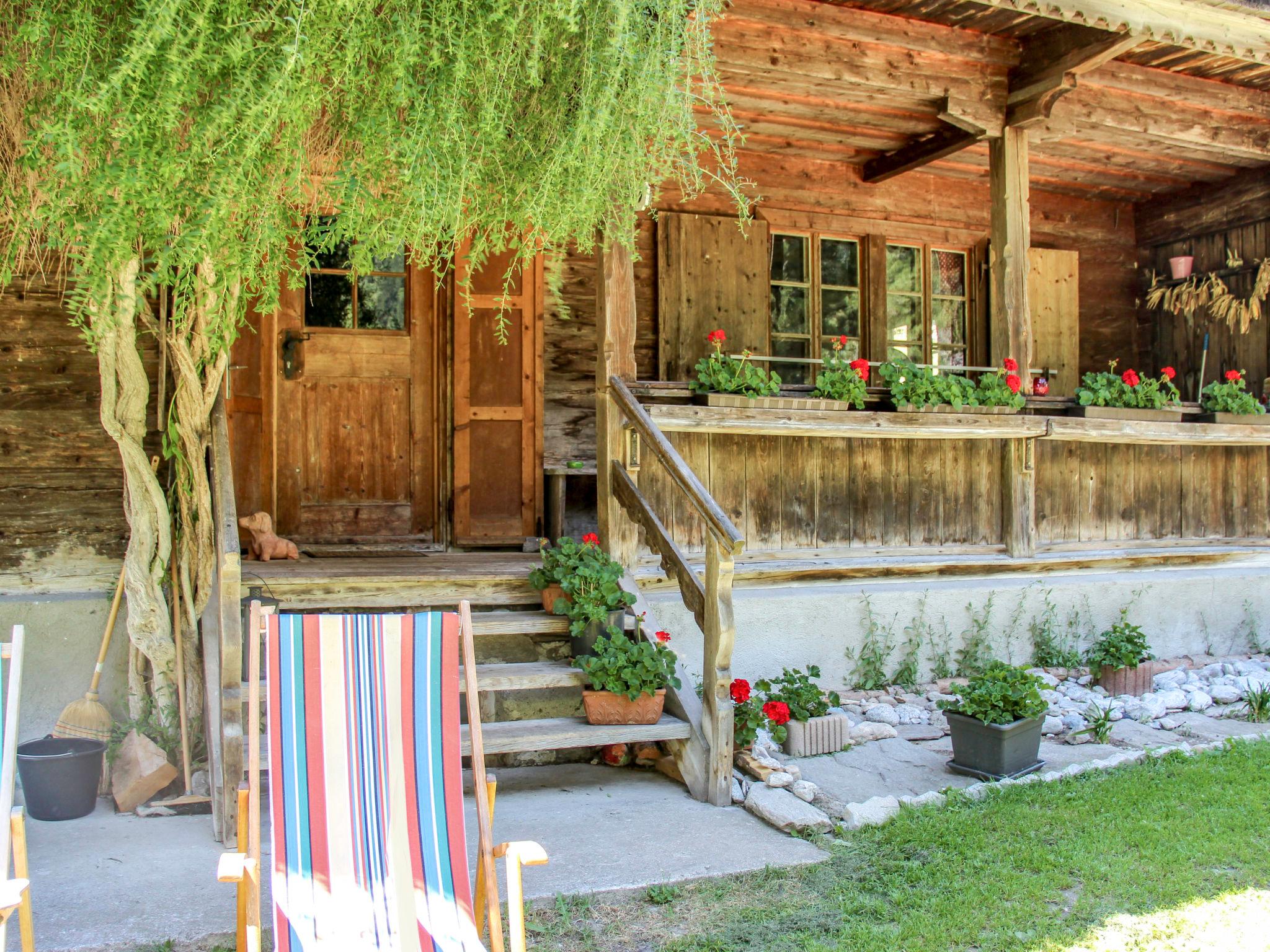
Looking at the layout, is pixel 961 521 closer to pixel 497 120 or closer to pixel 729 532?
pixel 729 532

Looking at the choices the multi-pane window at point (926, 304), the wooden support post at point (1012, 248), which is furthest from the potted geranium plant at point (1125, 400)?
the multi-pane window at point (926, 304)

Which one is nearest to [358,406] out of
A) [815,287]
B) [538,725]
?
[538,725]

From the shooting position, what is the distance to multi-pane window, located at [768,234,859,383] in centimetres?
743

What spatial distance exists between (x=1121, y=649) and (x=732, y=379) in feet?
9.07

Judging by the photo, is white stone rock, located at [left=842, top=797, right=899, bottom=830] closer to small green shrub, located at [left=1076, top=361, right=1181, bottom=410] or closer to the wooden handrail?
the wooden handrail

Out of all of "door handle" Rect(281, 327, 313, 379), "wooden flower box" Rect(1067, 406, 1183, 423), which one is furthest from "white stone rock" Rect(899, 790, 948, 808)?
"door handle" Rect(281, 327, 313, 379)

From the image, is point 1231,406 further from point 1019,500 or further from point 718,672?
point 718,672

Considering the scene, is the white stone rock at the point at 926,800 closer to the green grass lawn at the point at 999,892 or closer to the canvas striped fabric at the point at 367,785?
the green grass lawn at the point at 999,892

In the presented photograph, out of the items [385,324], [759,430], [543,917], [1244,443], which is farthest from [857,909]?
[1244,443]

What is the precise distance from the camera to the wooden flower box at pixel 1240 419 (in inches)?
269

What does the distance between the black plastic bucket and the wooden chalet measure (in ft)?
2.27

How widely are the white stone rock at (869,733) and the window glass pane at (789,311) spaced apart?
10.2ft

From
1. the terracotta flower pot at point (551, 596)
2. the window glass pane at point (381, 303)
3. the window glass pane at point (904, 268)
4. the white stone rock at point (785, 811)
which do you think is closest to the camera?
the white stone rock at point (785, 811)

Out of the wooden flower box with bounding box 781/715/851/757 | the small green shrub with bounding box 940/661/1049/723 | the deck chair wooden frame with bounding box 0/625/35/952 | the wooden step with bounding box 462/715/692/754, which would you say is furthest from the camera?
the wooden flower box with bounding box 781/715/851/757
